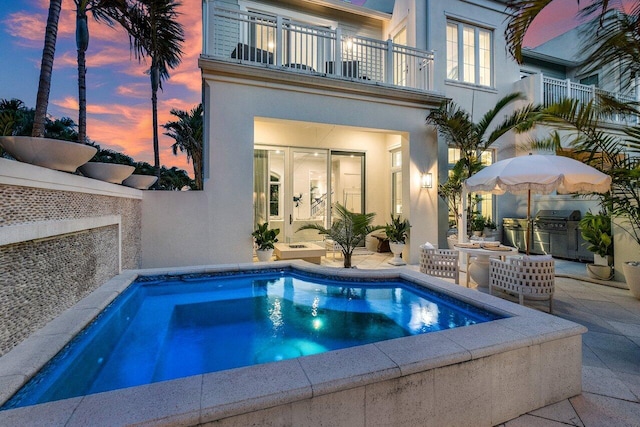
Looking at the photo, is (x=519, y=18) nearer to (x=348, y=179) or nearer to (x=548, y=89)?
(x=348, y=179)

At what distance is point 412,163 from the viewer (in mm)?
8445

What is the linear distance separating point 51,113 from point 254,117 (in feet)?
53.0

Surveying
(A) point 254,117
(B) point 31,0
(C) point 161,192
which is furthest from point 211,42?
(B) point 31,0

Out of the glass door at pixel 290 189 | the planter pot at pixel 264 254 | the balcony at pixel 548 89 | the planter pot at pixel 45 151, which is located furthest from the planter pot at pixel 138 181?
the balcony at pixel 548 89

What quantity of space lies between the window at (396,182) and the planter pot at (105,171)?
25.7 ft

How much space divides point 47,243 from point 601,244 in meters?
9.71

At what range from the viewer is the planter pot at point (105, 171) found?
4.52 m

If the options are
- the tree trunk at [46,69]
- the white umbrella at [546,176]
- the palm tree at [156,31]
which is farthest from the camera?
the palm tree at [156,31]

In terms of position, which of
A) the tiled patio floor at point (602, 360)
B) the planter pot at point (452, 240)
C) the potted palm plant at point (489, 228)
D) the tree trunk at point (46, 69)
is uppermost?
the tree trunk at point (46, 69)

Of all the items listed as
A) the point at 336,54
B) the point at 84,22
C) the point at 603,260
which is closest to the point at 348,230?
the point at 336,54

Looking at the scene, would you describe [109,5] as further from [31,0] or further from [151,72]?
[31,0]

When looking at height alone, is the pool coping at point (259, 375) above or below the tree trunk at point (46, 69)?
below

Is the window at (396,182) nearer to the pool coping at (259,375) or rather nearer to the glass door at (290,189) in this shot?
the glass door at (290,189)

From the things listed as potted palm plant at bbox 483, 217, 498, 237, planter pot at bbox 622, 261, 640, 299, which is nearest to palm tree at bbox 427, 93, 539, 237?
potted palm plant at bbox 483, 217, 498, 237
